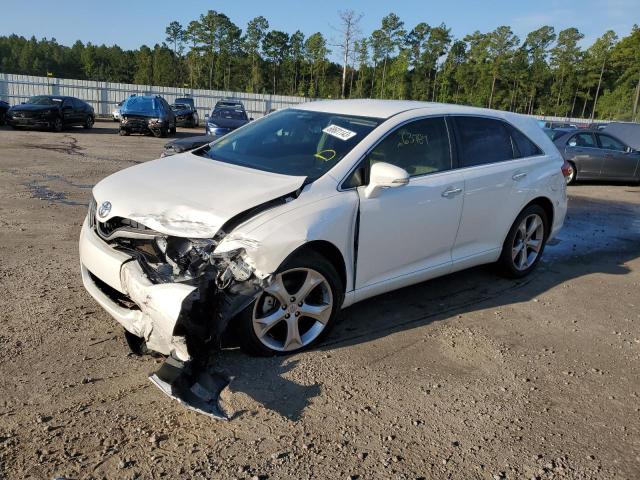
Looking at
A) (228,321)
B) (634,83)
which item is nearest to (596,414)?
(228,321)

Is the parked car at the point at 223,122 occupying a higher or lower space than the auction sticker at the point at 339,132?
lower

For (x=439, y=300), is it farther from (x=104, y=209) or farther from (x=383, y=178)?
(x=104, y=209)

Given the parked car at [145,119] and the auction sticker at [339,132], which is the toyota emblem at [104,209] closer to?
the auction sticker at [339,132]

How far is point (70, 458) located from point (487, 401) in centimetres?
236

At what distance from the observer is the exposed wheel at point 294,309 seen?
350cm

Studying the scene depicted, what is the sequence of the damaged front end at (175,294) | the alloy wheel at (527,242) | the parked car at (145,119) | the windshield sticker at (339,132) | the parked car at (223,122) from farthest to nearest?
the parked car at (145,119) < the parked car at (223,122) < the alloy wheel at (527,242) < the windshield sticker at (339,132) < the damaged front end at (175,294)

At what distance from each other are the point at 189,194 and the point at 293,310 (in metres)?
1.04

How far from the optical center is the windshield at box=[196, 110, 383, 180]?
4082 millimetres

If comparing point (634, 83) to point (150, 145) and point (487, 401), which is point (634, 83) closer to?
point (150, 145)

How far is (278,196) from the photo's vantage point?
3561 mm

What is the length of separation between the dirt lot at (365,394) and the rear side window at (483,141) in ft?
4.26

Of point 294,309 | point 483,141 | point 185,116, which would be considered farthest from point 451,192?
point 185,116

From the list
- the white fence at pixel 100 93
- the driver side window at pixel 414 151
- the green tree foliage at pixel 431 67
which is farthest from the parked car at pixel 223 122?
the green tree foliage at pixel 431 67

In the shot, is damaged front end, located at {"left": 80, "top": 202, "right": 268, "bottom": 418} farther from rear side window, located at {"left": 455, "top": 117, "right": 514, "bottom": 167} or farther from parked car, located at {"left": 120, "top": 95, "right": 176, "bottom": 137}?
parked car, located at {"left": 120, "top": 95, "right": 176, "bottom": 137}
